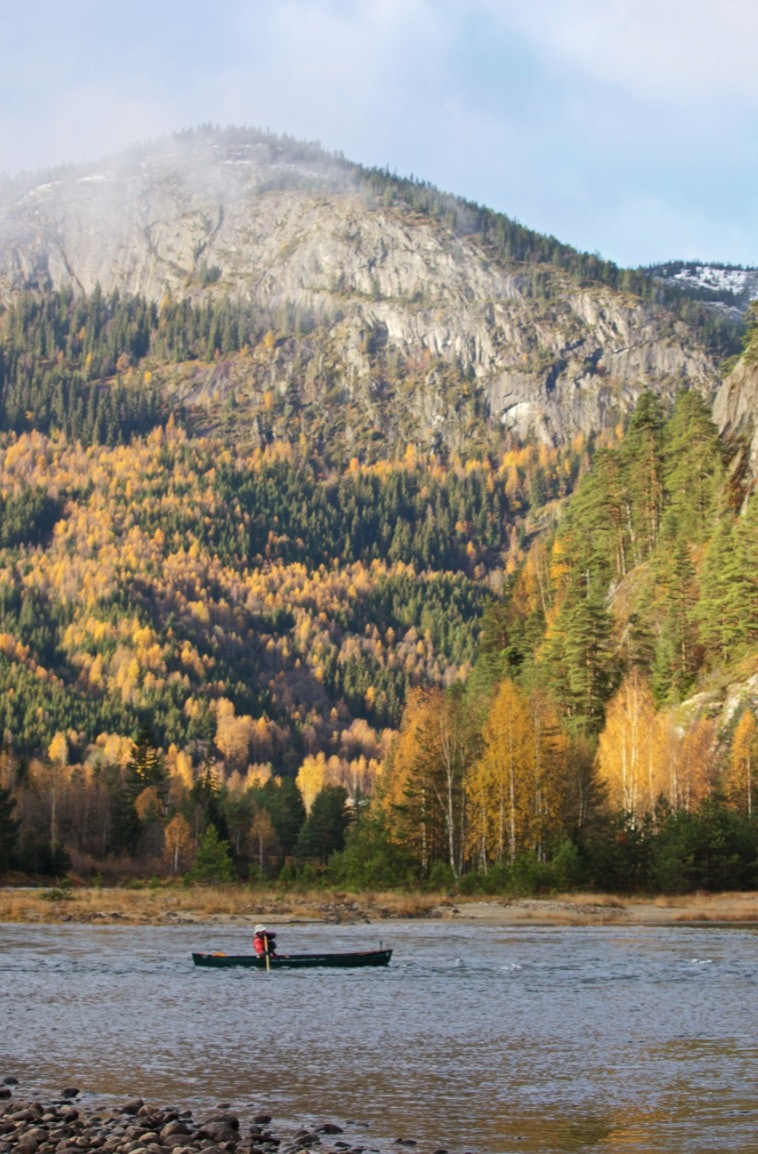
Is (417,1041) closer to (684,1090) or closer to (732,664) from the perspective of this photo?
(684,1090)

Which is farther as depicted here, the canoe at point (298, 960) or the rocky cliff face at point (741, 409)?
the rocky cliff face at point (741, 409)

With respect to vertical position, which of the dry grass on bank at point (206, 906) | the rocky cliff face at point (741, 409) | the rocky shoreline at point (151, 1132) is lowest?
the dry grass on bank at point (206, 906)

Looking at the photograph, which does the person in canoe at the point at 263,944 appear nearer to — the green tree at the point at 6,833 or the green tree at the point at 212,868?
the green tree at the point at 212,868

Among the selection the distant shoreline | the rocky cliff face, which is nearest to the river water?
the distant shoreline

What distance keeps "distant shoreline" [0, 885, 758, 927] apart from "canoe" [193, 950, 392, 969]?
20.0 metres

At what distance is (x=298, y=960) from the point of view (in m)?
48.1

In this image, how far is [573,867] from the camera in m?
78.6

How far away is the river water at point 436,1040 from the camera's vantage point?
22.7 metres

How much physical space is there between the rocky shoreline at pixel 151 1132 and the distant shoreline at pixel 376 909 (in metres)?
45.7

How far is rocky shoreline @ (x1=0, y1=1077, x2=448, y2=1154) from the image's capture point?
19.5 metres

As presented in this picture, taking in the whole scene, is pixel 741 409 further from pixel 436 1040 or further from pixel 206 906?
pixel 436 1040

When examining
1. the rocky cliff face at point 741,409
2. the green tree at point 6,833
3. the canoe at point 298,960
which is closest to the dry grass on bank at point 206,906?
the green tree at point 6,833

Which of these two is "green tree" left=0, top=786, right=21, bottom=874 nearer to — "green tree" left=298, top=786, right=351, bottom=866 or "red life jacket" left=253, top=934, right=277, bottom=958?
"green tree" left=298, top=786, right=351, bottom=866

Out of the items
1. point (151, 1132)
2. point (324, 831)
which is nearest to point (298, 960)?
point (151, 1132)
